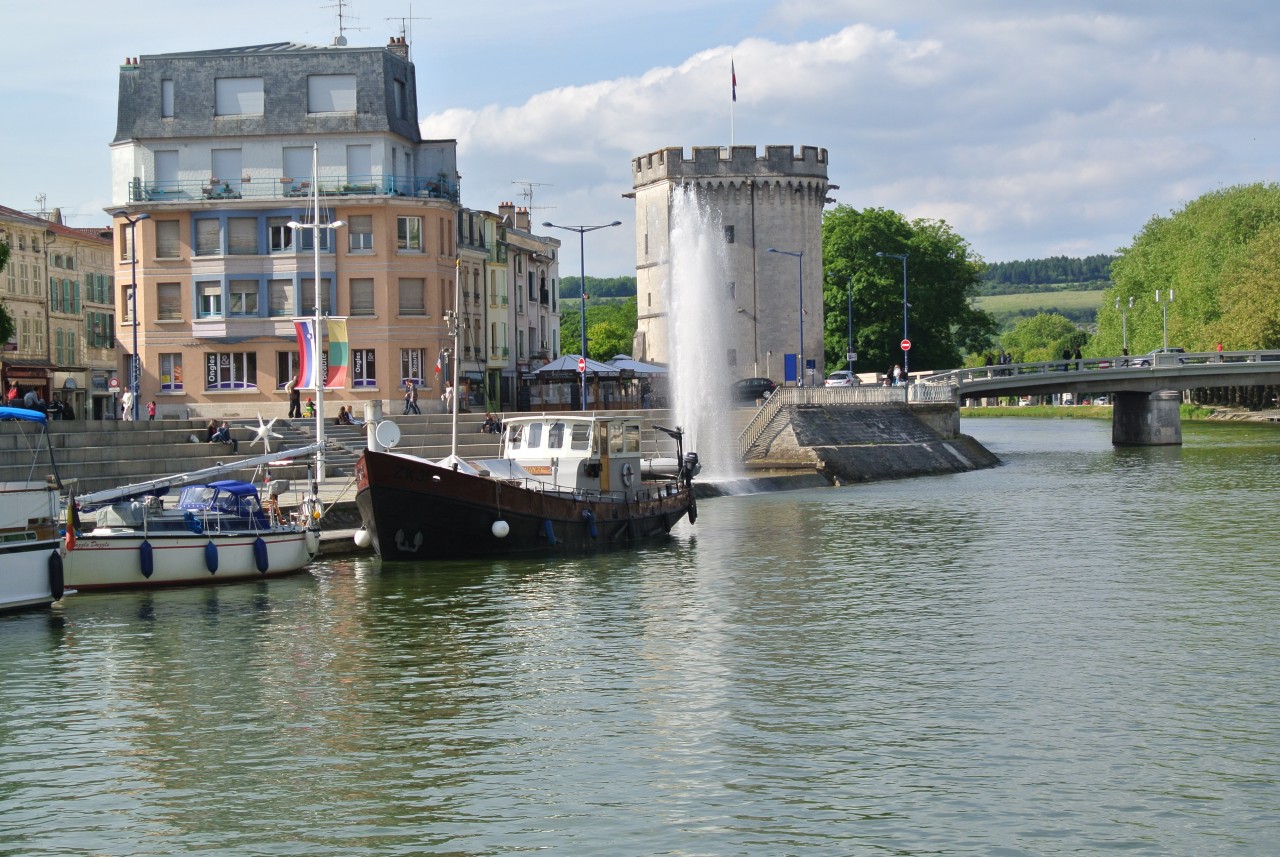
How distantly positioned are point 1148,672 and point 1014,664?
2.03 m

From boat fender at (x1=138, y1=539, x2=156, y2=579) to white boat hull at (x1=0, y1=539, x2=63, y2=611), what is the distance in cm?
285

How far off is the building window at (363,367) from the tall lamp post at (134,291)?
877 centimetres

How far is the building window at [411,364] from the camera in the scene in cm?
7025

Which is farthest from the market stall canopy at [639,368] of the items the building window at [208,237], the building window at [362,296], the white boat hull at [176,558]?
the white boat hull at [176,558]

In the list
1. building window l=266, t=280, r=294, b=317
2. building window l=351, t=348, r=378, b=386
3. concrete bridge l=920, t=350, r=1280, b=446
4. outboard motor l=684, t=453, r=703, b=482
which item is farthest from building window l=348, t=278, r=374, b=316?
concrete bridge l=920, t=350, r=1280, b=446

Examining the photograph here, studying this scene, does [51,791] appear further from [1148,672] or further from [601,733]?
[1148,672]

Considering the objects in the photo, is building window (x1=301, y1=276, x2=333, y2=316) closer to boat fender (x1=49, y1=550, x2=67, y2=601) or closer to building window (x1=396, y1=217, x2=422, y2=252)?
building window (x1=396, y1=217, x2=422, y2=252)

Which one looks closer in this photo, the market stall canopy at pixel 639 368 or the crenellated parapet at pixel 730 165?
the market stall canopy at pixel 639 368

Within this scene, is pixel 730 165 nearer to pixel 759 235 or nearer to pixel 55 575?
pixel 759 235

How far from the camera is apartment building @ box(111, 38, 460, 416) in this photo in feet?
229

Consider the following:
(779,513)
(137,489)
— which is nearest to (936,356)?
(779,513)

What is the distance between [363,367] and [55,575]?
38.9m

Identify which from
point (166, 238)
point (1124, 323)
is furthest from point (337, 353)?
point (1124, 323)

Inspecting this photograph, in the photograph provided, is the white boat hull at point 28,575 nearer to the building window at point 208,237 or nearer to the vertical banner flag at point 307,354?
the vertical banner flag at point 307,354
